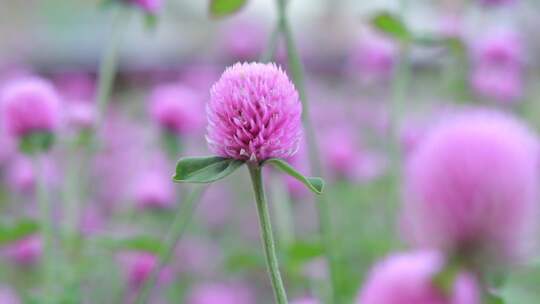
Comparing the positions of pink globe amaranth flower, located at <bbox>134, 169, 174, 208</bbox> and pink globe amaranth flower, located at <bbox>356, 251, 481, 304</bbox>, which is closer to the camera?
pink globe amaranth flower, located at <bbox>356, 251, 481, 304</bbox>

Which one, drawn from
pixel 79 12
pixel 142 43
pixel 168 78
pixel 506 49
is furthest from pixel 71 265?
pixel 79 12

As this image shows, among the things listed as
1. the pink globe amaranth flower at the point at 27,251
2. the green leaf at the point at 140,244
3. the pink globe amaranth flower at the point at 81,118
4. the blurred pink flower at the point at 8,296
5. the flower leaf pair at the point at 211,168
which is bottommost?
the blurred pink flower at the point at 8,296

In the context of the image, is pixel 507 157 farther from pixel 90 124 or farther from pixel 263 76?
pixel 90 124

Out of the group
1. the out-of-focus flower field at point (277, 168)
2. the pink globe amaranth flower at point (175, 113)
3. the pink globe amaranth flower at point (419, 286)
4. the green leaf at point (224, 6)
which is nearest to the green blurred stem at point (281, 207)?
the out-of-focus flower field at point (277, 168)

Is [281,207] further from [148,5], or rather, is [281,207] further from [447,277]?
[447,277]

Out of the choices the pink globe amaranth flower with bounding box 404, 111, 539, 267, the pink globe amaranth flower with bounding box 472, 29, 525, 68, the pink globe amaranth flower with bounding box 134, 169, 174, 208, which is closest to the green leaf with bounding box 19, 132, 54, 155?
the pink globe amaranth flower with bounding box 134, 169, 174, 208

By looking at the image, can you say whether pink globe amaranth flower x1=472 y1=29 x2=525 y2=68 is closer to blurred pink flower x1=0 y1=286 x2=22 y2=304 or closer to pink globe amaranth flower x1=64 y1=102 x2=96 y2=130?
pink globe amaranth flower x1=64 y1=102 x2=96 y2=130

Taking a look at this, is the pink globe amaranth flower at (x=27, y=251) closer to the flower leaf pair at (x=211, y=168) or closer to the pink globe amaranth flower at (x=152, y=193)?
the pink globe amaranth flower at (x=152, y=193)

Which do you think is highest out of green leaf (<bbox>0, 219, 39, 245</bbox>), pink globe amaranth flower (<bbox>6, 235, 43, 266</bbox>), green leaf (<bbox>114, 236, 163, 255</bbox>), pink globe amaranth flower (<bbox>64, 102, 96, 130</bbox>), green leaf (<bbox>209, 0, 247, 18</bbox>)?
green leaf (<bbox>209, 0, 247, 18</bbox>)
